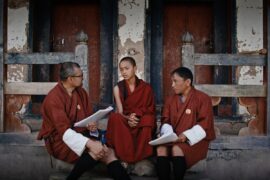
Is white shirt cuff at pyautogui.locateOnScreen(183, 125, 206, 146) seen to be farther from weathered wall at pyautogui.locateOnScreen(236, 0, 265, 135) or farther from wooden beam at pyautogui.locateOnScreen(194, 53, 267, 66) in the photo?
weathered wall at pyautogui.locateOnScreen(236, 0, 265, 135)

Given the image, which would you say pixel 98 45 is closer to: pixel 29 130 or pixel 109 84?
pixel 109 84

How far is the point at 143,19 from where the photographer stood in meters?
7.20

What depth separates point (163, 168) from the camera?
5.08 metres

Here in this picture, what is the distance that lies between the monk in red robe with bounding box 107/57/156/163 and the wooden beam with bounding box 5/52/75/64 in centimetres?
98

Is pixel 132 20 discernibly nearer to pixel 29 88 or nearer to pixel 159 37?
pixel 159 37

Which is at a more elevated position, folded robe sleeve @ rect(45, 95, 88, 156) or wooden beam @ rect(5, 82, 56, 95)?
wooden beam @ rect(5, 82, 56, 95)

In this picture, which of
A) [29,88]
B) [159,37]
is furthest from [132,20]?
[29,88]

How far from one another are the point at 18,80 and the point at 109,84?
133 centimetres

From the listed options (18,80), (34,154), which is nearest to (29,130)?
(34,154)

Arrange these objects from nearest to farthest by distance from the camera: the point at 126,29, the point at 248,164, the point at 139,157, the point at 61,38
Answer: the point at 139,157, the point at 248,164, the point at 126,29, the point at 61,38

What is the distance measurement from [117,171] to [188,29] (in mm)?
3244

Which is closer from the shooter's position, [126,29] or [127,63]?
[127,63]

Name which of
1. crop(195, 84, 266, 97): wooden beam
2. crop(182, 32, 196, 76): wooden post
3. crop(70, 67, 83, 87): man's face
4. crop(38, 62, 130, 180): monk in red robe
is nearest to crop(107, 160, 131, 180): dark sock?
crop(38, 62, 130, 180): monk in red robe

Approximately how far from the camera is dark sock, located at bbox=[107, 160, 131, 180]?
5062mm
